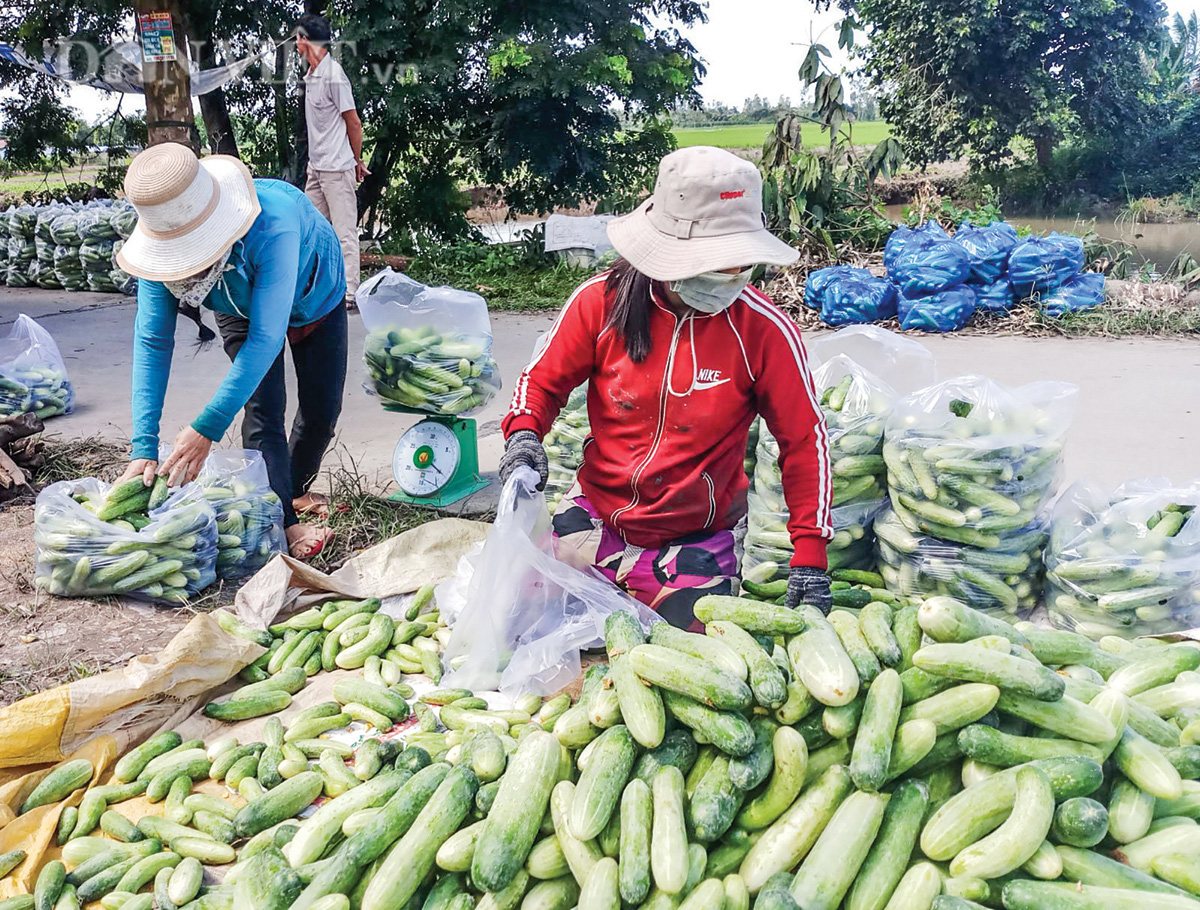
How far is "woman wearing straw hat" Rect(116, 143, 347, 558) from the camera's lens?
311 centimetres

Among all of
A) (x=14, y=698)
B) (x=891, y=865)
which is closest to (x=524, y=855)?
(x=891, y=865)

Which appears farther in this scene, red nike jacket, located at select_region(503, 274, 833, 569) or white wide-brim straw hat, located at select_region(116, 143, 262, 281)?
white wide-brim straw hat, located at select_region(116, 143, 262, 281)

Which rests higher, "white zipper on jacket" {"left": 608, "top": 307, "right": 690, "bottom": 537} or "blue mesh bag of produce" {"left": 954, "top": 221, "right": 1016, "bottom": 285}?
"blue mesh bag of produce" {"left": 954, "top": 221, "right": 1016, "bottom": 285}

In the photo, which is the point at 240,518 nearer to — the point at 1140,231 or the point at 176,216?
the point at 176,216

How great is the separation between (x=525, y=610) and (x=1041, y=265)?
23.2 feet

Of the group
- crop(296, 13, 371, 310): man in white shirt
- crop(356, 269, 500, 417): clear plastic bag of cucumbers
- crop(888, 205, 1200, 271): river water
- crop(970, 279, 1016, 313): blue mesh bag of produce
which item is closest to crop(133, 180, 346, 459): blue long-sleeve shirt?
crop(356, 269, 500, 417): clear plastic bag of cucumbers

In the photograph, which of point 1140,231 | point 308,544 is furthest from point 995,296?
point 1140,231

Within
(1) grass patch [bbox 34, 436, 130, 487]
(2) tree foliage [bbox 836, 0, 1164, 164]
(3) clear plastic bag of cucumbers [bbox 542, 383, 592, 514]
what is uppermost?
(2) tree foliage [bbox 836, 0, 1164, 164]

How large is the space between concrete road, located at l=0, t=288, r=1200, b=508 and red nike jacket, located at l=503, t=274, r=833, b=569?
184 cm

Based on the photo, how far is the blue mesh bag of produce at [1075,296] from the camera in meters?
8.11

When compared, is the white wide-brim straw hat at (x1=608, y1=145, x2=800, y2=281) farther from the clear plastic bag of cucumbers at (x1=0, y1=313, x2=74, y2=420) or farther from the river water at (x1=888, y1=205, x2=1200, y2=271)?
the river water at (x1=888, y1=205, x2=1200, y2=271)

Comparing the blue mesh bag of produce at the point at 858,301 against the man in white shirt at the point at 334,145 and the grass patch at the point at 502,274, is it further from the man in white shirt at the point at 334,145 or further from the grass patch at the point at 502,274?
the man in white shirt at the point at 334,145

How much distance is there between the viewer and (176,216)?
3.08 metres

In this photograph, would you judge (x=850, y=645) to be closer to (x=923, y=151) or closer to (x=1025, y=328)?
Result: (x=1025, y=328)
